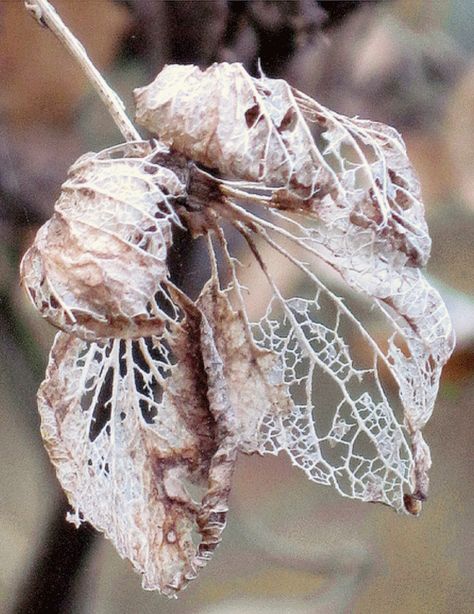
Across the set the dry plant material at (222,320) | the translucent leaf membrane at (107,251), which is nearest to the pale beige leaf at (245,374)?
the dry plant material at (222,320)

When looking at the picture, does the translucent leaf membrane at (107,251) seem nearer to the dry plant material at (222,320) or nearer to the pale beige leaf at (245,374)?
the dry plant material at (222,320)

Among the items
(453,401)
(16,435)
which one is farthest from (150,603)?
(453,401)

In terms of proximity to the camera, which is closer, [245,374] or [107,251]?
[107,251]

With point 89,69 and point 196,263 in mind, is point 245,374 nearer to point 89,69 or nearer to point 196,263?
point 196,263

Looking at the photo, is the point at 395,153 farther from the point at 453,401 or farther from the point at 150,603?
the point at 150,603

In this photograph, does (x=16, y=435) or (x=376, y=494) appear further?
(x=16, y=435)

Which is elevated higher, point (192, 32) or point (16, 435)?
point (192, 32)

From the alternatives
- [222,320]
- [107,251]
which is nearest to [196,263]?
[222,320]
